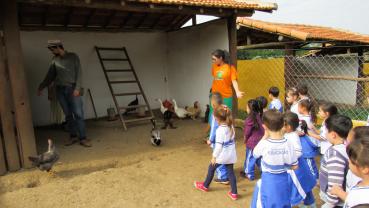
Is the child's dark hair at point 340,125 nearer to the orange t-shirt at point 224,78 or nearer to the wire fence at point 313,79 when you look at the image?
the orange t-shirt at point 224,78

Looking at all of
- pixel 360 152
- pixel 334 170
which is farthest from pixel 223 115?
pixel 360 152

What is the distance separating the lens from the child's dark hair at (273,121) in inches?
97.8

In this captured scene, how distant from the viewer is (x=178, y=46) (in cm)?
884

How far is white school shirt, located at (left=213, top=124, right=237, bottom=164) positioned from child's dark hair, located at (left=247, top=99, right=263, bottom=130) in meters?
0.45

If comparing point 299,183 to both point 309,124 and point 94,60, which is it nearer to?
point 309,124

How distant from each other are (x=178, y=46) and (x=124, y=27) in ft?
5.32

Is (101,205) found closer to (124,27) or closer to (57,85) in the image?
(57,85)

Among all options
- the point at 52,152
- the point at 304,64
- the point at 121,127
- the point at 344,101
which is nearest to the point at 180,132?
the point at 121,127

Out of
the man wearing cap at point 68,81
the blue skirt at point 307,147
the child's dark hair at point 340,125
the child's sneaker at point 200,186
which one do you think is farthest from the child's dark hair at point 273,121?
the man wearing cap at point 68,81

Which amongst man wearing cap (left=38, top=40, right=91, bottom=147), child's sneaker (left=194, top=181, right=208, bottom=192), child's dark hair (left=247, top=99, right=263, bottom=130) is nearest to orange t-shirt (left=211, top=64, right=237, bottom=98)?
child's dark hair (left=247, top=99, right=263, bottom=130)

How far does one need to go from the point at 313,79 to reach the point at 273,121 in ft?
23.3

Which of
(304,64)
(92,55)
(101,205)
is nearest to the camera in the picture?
(101,205)

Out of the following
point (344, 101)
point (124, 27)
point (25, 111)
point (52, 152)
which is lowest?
point (344, 101)

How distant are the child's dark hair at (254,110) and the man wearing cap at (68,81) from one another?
3208 millimetres
